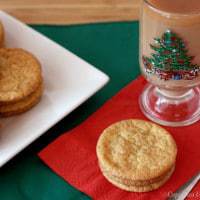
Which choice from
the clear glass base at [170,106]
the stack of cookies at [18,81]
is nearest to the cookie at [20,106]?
the stack of cookies at [18,81]

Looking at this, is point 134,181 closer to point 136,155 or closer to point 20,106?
point 136,155

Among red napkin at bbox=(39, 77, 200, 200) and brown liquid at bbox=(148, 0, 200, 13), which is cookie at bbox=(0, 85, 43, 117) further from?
brown liquid at bbox=(148, 0, 200, 13)

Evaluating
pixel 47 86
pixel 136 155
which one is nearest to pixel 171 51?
pixel 136 155

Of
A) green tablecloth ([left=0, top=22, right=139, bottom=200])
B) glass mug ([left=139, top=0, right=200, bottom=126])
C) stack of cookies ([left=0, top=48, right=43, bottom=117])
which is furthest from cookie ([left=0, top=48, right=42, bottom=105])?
glass mug ([left=139, top=0, right=200, bottom=126])

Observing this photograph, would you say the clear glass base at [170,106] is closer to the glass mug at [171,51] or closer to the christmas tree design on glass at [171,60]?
the glass mug at [171,51]

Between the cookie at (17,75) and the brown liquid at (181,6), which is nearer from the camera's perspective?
the brown liquid at (181,6)

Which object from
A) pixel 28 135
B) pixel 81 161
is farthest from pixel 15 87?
pixel 81 161
